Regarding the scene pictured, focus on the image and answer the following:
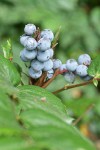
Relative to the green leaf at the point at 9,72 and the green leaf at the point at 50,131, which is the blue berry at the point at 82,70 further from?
the green leaf at the point at 50,131

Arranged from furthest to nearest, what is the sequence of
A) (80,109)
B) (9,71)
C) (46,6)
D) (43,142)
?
1. (46,6)
2. (80,109)
3. (9,71)
4. (43,142)

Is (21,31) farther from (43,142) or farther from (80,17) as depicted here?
(43,142)

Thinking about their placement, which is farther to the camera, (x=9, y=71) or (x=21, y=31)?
(x=21, y=31)

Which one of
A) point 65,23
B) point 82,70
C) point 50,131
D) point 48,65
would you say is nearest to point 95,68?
point 82,70

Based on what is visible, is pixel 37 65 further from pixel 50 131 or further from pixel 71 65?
pixel 50 131

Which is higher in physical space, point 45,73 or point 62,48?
point 45,73

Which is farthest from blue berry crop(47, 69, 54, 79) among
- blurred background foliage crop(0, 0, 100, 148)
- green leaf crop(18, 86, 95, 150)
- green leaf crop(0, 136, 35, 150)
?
blurred background foliage crop(0, 0, 100, 148)

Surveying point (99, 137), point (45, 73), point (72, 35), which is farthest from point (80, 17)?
point (45, 73)
